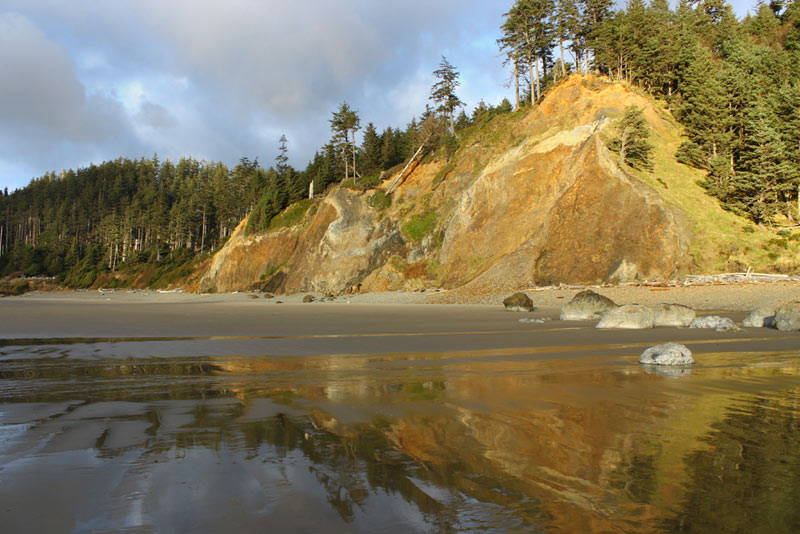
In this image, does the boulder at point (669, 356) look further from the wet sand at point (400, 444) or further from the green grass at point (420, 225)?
the green grass at point (420, 225)

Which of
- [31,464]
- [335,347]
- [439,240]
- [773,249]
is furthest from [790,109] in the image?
[31,464]

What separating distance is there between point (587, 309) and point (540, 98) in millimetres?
33498

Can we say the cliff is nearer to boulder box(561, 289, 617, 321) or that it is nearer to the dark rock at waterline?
boulder box(561, 289, 617, 321)

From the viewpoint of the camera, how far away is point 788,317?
42.5ft

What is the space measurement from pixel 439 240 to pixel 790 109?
86.8 ft

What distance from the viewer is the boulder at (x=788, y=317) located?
12828 millimetres

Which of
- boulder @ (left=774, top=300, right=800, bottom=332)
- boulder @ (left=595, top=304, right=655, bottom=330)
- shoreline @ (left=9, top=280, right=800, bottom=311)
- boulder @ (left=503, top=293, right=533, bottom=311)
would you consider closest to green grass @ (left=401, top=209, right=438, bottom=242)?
shoreline @ (left=9, top=280, right=800, bottom=311)

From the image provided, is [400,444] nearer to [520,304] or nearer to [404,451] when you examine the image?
[404,451]

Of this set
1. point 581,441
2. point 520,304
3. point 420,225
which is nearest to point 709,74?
point 420,225

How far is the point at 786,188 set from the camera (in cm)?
3080

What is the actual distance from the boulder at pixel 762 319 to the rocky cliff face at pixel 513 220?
1370 centimetres

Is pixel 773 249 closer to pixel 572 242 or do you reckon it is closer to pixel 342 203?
pixel 572 242

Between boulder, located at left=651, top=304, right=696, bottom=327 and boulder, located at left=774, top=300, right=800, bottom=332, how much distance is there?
204 centimetres

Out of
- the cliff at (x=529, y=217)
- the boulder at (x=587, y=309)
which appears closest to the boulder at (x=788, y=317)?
the boulder at (x=587, y=309)
